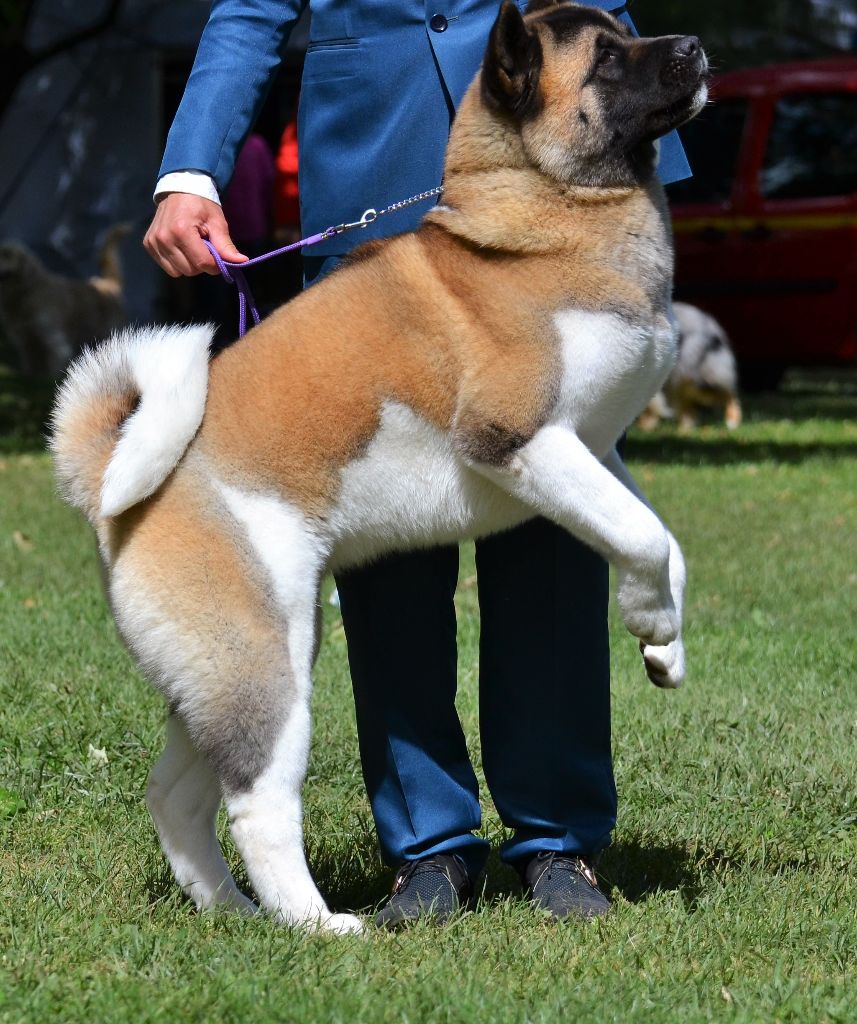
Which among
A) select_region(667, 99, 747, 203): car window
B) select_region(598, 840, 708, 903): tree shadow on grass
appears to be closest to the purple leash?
select_region(598, 840, 708, 903): tree shadow on grass

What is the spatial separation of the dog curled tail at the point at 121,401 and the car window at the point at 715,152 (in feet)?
37.0

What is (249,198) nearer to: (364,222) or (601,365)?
(364,222)

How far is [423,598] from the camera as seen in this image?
10.8ft

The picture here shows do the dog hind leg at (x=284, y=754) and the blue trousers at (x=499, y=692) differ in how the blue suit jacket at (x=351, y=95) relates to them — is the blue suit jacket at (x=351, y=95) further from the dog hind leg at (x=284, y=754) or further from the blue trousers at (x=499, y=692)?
the dog hind leg at (x=284, y=754)

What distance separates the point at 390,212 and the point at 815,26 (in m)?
20.1

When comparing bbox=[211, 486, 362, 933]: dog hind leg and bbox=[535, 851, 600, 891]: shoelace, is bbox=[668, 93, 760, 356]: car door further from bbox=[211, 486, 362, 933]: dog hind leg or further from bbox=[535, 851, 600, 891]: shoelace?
bbox=[211, 486, 362, 933]: dog hind leg

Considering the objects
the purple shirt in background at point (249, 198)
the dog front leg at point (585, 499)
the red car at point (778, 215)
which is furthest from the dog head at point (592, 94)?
the red car at point (778, 215)

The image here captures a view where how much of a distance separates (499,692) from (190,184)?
4.20 feet

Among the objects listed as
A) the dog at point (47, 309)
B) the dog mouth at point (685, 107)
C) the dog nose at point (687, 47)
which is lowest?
the dog at point (47, 309)

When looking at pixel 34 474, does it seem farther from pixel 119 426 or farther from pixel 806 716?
pixel 119 426

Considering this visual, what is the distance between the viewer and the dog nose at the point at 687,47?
2.83 m

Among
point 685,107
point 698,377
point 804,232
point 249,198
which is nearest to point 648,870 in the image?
point 685,107

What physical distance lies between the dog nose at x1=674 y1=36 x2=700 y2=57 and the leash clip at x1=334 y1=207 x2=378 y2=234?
705 millimetres

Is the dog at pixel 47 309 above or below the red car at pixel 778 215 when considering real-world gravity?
below
